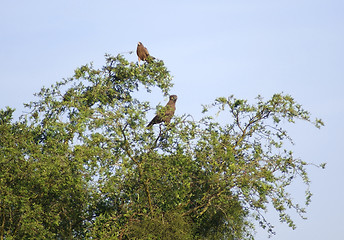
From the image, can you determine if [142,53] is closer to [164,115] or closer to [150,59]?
[150,59]

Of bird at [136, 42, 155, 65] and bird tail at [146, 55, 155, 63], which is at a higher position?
bird at [136, 42, 155, 65]

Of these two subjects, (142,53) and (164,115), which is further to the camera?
(142,53)

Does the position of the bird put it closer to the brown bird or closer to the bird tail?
the bird tail

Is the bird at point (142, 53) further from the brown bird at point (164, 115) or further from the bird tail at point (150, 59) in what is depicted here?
the brown bird at point (164, 115)

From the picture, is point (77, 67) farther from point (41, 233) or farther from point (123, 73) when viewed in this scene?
point (41, 233)

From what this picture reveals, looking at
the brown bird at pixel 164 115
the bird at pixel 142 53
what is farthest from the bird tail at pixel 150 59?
the brown bird at pixel 164 115

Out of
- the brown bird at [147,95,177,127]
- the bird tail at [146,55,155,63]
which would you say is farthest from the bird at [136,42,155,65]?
the brown bird at [147,95,177,127]

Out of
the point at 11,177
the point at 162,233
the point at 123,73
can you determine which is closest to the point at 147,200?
the point at 162,233

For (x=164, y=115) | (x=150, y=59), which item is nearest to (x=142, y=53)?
(x=150, y=59)

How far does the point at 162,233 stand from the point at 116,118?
3.04 m

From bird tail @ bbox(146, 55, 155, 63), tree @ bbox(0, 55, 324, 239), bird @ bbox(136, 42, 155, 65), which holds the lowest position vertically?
tree @ bbox(0, 55, 324, 239)

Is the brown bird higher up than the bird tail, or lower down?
lower down

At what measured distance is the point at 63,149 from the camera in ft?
57.2

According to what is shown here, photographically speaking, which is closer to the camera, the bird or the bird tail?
the bird tail
